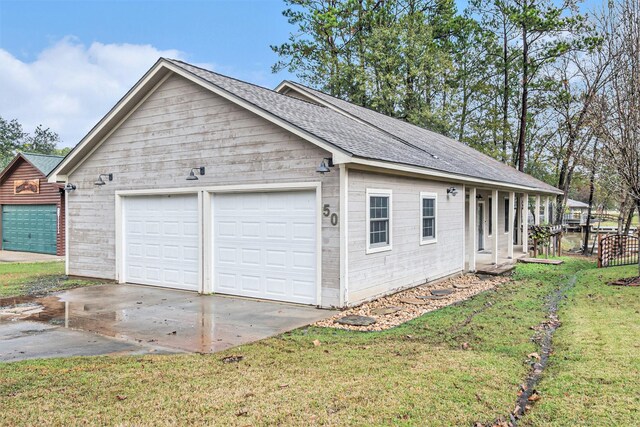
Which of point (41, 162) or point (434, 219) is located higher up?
point (41, 162)

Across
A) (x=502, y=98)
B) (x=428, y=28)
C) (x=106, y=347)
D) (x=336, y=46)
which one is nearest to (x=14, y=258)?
(x=106, y=347)

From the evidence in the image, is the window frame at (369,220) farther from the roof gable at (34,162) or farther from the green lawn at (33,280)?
the roof gable at (34,162)

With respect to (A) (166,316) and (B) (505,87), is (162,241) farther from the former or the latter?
(B) (505,87)

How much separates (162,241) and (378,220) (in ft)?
17.1

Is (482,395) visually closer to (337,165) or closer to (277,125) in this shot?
(337,165)

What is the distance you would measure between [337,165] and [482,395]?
4955mm

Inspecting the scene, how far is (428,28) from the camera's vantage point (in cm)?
2841

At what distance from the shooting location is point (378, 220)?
9562 mm

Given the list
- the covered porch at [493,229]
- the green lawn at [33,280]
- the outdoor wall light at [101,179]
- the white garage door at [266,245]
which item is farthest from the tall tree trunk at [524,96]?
the green lawn at [33,280]

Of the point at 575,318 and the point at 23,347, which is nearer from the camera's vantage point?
the point at 23,347

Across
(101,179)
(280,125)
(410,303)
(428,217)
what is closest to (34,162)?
(101,179)

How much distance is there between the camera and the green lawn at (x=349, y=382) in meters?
4.00

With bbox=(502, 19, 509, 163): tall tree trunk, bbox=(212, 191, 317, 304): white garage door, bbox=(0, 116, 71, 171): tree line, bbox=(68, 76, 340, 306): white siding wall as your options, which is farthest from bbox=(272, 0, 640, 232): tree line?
bbox=(0, 116, 71, 171): tree line

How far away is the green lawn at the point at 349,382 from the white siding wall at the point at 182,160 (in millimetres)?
2806
